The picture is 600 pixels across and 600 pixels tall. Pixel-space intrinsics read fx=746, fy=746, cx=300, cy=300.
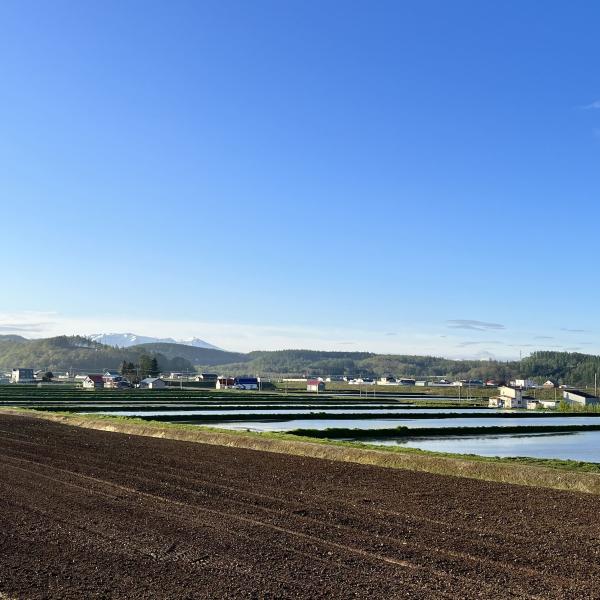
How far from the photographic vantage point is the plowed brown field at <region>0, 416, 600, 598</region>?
8773 mm

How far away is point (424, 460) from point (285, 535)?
11.1 m

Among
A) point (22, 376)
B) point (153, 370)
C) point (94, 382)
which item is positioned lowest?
point (22, 376)

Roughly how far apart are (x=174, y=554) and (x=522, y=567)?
461 cm

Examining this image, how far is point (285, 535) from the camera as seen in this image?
1139 centimetres

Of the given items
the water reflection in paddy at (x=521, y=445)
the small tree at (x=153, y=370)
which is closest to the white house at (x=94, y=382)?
the small tree at (x=153, y=370)

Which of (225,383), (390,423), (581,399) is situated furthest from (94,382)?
(390,423)

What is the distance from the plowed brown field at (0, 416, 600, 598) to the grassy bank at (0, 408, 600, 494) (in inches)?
53.1

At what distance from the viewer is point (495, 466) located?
20.1 meters

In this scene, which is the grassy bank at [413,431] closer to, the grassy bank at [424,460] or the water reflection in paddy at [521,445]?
the water reflection in paddy at [521,445]

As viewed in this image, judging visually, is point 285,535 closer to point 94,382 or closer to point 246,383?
point 94,382

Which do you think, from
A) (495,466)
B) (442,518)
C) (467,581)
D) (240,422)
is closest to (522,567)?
(467,581)

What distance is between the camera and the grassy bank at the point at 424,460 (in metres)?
Answer: 18.3

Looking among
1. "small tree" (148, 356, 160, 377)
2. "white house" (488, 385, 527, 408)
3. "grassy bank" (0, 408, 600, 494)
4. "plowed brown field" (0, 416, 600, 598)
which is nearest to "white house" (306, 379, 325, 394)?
"white house" (488, 385, 527, 408)

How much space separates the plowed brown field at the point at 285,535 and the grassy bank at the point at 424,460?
1349 mm
